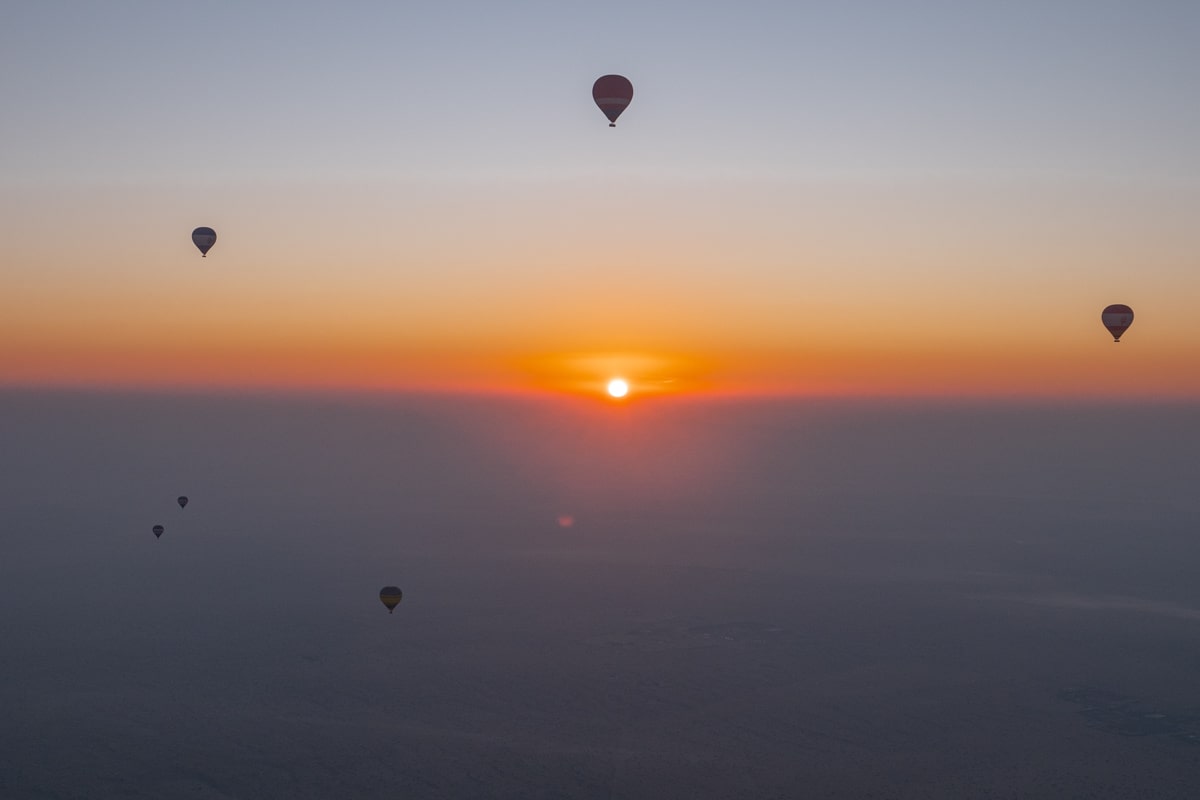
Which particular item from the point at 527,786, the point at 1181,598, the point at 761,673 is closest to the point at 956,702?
the point at 761,673

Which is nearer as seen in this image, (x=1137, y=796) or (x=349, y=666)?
(x=1137, y=796)

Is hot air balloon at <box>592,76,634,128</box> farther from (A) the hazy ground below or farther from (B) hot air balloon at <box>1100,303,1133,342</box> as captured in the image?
(A) the hazy ground below

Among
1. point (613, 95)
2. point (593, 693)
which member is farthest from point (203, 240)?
point (593, 693)

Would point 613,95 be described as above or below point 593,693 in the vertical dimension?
above

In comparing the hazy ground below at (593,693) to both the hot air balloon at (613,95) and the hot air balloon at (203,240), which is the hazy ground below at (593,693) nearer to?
the hot air balloon at (203,240)

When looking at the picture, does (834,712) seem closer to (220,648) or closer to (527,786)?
(527,786)

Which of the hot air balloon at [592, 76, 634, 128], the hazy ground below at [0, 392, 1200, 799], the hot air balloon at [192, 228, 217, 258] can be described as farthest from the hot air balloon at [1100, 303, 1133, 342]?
the hot air balloon at [192, 228, 217, 258]

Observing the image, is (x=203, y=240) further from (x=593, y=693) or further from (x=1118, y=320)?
(x=593, y=693)
